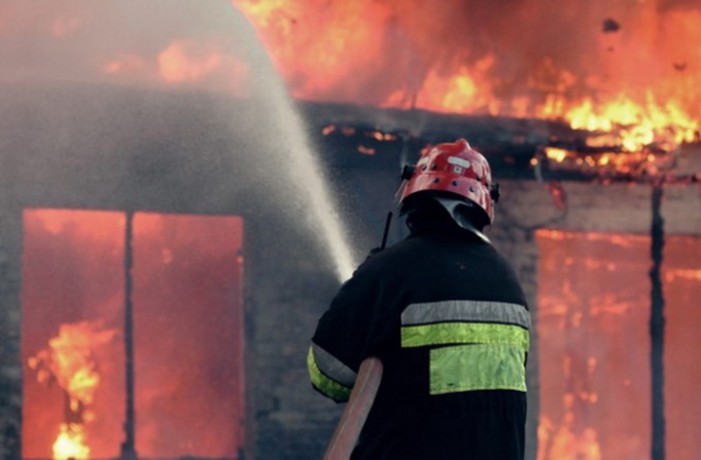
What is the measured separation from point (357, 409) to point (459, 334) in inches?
14.4

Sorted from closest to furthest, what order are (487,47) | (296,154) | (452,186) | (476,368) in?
(476,368), (452,186), (296,154), (487,47)

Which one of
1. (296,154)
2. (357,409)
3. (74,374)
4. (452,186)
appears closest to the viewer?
(357,409)

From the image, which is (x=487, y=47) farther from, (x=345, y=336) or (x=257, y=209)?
(x=345, y=336)

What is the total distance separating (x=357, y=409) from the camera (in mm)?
3355

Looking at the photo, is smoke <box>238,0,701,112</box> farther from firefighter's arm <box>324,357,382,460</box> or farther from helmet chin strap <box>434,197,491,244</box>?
firefighter's arm <box>324,357,382,460</box>

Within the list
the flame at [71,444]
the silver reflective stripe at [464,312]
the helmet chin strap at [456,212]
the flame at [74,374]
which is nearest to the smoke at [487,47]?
the flame at [74,374]

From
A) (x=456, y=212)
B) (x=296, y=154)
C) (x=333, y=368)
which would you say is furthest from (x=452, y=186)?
(x=296, y=154)

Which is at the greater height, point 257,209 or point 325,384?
point 257,209

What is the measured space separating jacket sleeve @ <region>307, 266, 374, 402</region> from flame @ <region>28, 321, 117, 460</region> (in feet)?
16.7

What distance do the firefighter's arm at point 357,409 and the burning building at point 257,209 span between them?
4.09m

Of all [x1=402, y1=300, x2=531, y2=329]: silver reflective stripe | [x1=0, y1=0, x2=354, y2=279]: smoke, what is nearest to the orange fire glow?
[x1=0, y1=0, x2=354, y2=279]: smoke

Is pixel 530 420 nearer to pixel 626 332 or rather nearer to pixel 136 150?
pixel 626 332

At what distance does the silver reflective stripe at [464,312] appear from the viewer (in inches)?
133

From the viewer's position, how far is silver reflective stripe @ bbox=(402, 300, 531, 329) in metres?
3.38
